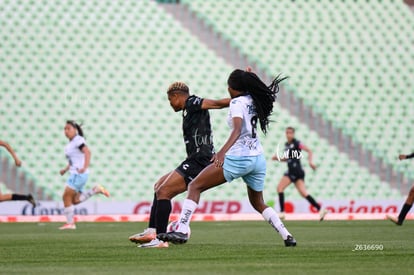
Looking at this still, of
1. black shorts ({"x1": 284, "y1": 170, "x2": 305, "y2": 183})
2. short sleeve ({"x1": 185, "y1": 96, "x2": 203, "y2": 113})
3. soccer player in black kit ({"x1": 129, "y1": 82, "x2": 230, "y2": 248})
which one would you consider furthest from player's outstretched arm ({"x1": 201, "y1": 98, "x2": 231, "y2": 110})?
black shorts ({"x1": 284, "y1": 170, "x2": 305, "y2": 183})

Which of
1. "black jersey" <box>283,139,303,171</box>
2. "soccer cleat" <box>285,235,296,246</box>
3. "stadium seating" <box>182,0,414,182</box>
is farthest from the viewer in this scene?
"stadium seating" <box>182,0,414,182</box>

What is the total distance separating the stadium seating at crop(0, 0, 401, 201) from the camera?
2603cm

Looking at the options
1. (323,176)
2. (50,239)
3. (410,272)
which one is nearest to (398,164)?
(323,176)

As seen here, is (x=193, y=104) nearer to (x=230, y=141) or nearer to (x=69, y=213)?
(x=230, y=141)

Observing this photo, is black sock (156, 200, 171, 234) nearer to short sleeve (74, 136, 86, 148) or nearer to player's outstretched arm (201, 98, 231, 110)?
player's outstretched arm (201, 98, 231, 110)

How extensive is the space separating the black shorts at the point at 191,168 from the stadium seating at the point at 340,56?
16.6 metres

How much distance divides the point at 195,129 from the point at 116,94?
15.1 metres

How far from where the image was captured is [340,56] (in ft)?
95.1

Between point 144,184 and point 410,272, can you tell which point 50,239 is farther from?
point 144,184

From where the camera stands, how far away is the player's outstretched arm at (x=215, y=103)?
37.2 ft

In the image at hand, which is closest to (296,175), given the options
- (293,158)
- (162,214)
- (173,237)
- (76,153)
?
(293,158)

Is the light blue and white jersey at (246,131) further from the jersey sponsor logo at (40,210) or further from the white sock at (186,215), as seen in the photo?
the jersey sponsor logo at (40,210)

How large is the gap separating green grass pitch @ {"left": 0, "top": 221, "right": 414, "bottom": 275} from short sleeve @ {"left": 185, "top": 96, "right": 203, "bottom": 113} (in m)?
1.78

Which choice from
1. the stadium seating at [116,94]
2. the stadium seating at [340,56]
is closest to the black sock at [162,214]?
the stadium seating at [116,94]
